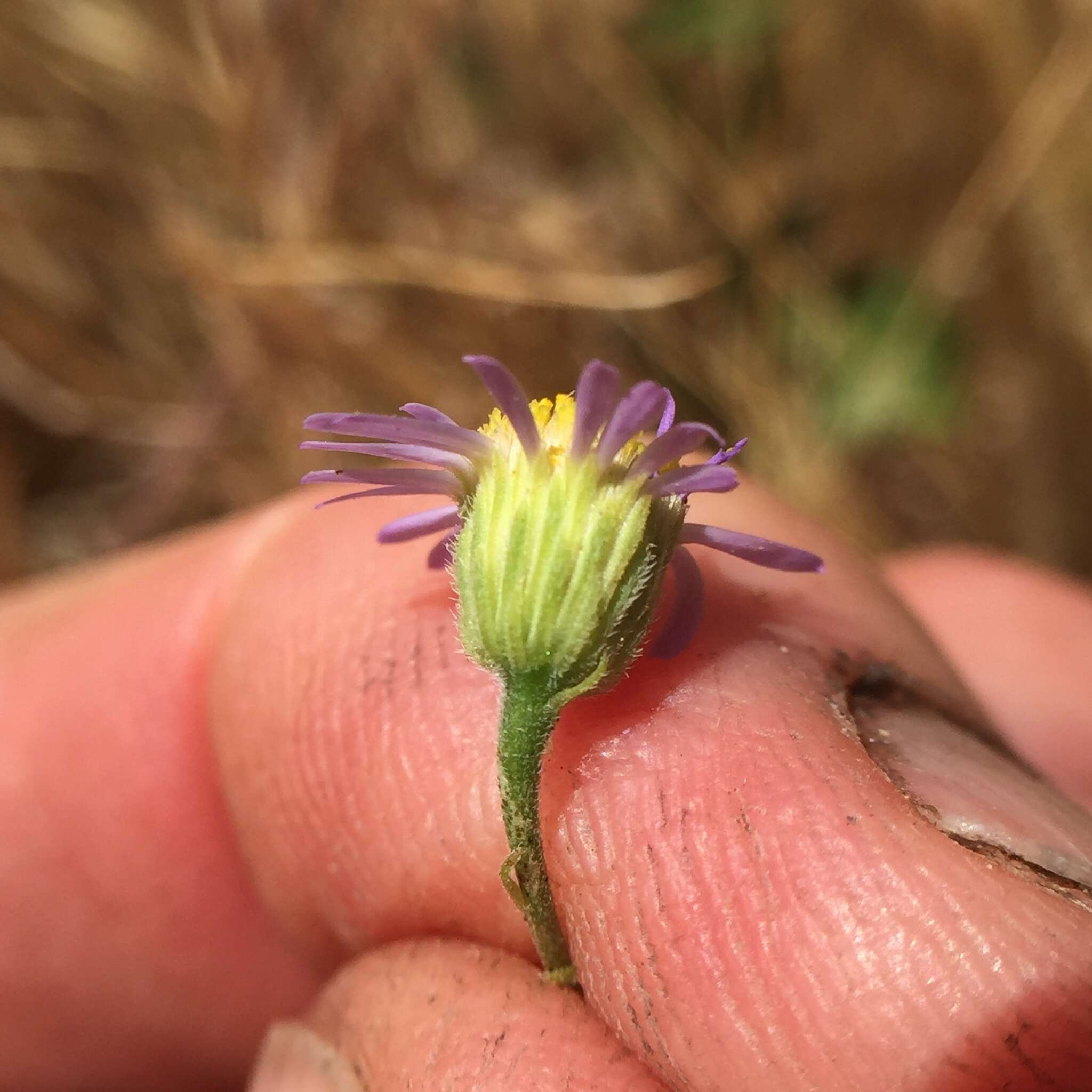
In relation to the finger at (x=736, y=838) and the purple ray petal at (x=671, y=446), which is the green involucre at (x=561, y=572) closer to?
the purple ray petal at (x=671, y=446)

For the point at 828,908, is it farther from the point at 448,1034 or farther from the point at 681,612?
the point at 448,1034

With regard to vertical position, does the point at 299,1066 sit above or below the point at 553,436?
below

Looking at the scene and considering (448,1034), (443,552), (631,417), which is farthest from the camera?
(443,552)

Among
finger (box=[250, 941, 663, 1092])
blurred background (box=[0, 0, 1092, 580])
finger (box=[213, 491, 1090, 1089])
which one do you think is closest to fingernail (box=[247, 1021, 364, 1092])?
finger (box=[250, 941, 663, 1092])

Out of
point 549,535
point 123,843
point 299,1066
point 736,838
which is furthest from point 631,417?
point 123,843

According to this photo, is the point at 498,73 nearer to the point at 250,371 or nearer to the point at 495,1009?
the point at 250,371

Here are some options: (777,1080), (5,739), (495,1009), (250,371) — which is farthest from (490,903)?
(250,371)

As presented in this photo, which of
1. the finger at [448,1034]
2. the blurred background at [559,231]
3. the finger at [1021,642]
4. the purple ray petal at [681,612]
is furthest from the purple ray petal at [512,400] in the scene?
the blurred background at [559,231]
